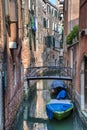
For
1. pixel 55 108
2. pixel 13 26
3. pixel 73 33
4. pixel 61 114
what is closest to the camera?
pixel 13 26

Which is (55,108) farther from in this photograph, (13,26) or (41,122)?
Answer: (13,26)

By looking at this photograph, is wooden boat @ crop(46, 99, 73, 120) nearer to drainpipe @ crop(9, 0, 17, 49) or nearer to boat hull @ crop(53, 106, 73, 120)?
boat hull @ crop(53, 106, 73, 120)

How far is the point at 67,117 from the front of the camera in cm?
1441

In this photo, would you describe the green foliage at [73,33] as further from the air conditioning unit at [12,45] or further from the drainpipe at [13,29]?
the air conditioning unit at [12,45]

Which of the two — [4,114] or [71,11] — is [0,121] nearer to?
[4,114]

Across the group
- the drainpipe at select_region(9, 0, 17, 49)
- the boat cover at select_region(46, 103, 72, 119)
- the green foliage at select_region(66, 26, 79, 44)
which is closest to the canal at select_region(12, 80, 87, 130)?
the boat cover at select_region(46, 103, 72, 119)

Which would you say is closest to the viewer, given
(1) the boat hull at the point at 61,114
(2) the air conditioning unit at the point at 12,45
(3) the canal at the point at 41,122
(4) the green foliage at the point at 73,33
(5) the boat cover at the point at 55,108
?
(2) the air conditioning unit at the point at 12,45

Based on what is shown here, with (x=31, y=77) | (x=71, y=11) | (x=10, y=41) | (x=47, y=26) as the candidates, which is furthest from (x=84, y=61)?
(x=47, y=26)

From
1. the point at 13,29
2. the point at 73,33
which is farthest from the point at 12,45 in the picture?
the point at 73,33

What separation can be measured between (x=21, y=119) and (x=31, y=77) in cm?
603

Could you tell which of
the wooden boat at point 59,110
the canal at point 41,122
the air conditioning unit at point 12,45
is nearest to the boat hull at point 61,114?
the wooden boat at point 59,110

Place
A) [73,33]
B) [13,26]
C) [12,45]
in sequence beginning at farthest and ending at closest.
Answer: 1. [73,33]
2. [13,26]
3. [12,45]

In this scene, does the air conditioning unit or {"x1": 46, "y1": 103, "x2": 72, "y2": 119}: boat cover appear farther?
{"x1": 46, "y1": 103, "x2": 72, "y2": 119}: boat cover

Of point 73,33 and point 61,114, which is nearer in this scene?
point 61,114
